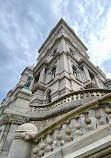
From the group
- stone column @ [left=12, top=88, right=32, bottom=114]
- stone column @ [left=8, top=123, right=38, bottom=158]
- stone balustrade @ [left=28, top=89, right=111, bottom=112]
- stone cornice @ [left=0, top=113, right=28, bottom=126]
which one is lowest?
stone column @ [left=8, top=123, right=38, bottom=158]

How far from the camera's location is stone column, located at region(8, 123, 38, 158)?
3.18 meters

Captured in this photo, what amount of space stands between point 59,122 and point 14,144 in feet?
5.52

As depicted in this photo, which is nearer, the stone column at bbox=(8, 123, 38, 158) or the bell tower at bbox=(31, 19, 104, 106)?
the stone column at bbox=(8, 123, 38, 158)

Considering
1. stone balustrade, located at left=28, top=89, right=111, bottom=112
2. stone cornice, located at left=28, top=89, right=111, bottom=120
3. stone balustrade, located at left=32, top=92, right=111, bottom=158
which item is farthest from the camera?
stone balustrade, located at left=28, top=89, right=111, bottom=112

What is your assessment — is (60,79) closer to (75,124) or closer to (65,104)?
(65,104)

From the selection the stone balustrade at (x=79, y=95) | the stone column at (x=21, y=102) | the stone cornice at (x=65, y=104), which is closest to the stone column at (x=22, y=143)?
the stone column at (x=21, y=102)

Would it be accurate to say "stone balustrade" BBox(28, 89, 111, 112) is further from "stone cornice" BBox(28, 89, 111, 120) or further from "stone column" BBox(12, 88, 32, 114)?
"stone column" BBox(12, 88, 32, 114)

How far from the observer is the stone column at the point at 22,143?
10.4 ft

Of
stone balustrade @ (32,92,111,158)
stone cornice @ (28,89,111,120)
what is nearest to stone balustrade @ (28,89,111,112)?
stone cornice @ (28,89,111,120)

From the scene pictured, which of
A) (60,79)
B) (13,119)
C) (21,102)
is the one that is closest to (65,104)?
(21,102)

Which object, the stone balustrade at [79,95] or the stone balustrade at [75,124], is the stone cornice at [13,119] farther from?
the stone balustrade at [79,95]

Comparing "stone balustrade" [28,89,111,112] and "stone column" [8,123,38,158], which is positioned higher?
"stone balustrade" [28,89,111,112]

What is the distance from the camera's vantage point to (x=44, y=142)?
3203mm

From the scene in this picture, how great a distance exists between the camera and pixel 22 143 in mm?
3338
